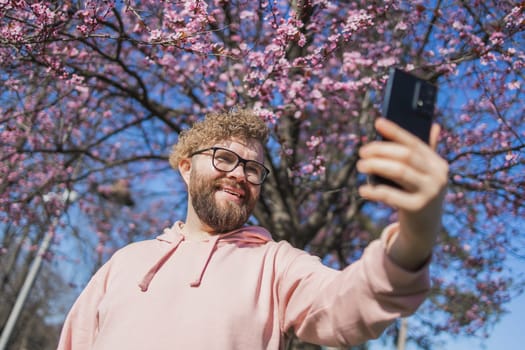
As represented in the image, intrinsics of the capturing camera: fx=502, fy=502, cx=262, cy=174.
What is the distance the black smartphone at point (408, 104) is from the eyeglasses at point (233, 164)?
1152 millimetres

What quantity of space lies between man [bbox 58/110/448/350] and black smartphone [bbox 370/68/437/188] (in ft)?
0.41

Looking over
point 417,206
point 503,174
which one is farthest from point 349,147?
point 417,206

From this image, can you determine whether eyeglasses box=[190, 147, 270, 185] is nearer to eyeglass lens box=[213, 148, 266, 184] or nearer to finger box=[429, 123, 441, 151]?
eyeglass lens box=[213, 148, 266, 184]

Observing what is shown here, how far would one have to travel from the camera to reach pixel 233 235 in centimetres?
230

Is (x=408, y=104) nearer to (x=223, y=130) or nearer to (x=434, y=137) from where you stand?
(x=434, y=137)

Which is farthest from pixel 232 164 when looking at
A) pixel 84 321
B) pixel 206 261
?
pixel 84 321

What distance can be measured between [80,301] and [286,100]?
3269 mm

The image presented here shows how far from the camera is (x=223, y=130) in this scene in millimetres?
2463

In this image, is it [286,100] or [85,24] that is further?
[286,100]

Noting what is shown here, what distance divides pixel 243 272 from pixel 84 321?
0.84 m

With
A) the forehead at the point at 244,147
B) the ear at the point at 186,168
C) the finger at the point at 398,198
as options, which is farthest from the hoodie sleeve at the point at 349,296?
the ear at the point at 186,168

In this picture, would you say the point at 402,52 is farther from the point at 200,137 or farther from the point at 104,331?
the point at 104,331

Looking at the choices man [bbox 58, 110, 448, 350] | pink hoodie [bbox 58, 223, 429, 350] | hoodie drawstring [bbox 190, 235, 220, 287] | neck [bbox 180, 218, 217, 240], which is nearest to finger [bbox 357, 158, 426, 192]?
man [bbox 58, 110, 448, 350]

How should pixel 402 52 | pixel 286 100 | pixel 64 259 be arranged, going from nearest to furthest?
pixel 286 100, pixel 402 52, pixel 64 259
